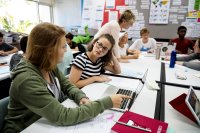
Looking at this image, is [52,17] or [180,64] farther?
[52,17]

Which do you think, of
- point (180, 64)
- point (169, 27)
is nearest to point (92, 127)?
point (180, 64)

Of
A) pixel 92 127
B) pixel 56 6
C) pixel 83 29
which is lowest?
pixel 92 127

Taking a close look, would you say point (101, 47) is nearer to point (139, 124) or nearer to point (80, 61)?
point (80, 61)

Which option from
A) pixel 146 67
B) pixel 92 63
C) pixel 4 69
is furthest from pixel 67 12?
pixel 92 63

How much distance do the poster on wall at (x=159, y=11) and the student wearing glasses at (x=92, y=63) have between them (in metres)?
3.06

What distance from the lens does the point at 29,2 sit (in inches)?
185

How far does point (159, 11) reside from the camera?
13.9ft

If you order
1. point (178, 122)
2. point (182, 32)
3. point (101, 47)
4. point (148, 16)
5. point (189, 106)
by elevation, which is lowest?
point (178, 122)

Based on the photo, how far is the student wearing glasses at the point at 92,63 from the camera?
4.92 ft

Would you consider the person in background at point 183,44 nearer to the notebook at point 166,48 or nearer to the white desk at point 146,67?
the notebook at point 166,48

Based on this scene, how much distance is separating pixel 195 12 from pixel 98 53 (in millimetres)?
3443

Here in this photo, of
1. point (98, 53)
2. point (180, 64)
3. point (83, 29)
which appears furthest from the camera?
point (83, 29)

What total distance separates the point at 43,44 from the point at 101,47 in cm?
75

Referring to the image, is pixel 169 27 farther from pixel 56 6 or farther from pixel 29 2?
pixel 29 2
